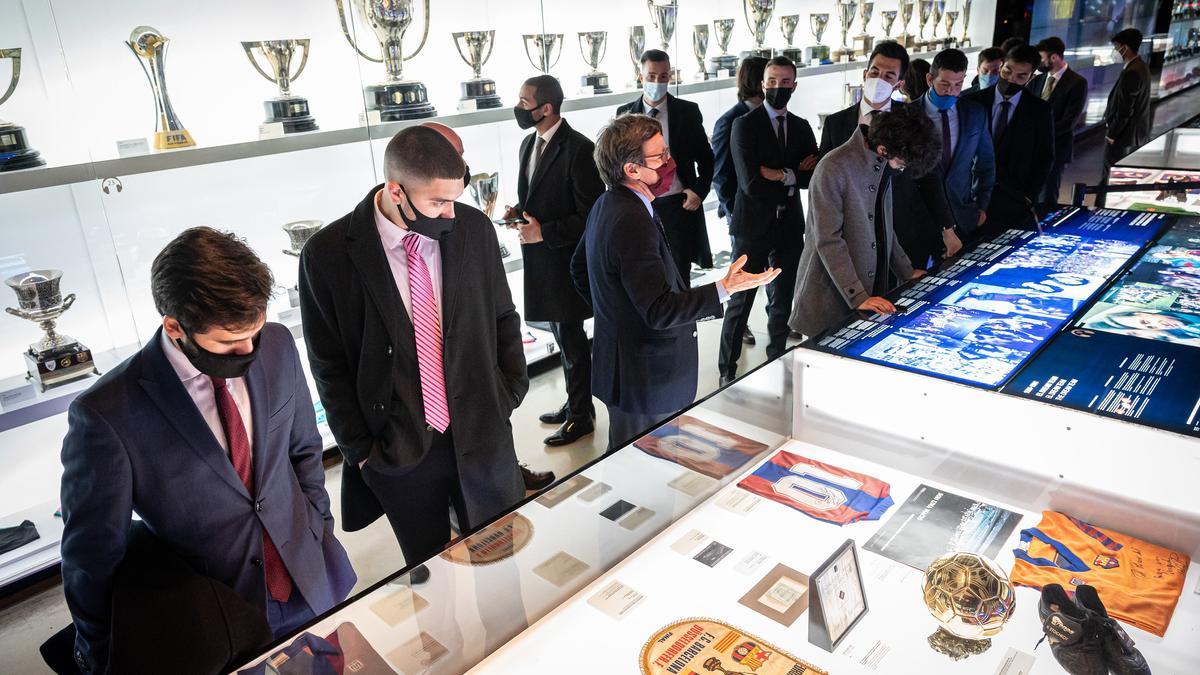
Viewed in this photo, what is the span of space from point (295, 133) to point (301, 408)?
1849mm

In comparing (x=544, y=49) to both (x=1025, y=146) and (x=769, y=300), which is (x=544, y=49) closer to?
(x=769, y=300)

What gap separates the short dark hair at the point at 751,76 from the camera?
4500 mm

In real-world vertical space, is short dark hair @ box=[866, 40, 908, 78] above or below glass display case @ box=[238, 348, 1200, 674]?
above

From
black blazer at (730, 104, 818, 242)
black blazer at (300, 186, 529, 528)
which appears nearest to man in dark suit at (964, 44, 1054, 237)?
black blazer at (730, 104, 818, 242)

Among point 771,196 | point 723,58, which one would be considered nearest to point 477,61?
point 771,196

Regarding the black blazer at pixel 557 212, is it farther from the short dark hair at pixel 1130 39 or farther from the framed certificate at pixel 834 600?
the short dark hair at pixel 1130 39

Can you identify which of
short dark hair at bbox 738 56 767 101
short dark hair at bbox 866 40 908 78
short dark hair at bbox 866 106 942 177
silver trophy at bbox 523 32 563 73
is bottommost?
short dark hair at bbox 866 106 942 177

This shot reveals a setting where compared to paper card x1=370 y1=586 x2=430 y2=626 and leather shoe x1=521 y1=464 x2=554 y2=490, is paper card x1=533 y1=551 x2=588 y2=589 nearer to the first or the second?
paper card x1=370 y1=586 x2=430 y2=626

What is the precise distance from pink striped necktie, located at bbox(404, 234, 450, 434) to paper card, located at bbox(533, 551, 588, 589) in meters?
0.72


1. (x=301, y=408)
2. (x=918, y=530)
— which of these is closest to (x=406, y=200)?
(x=301, y=408)

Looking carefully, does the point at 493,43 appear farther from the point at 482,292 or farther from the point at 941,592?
the point at 941,592

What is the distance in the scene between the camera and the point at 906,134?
2.81 metres

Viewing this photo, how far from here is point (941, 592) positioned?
1.47 meters

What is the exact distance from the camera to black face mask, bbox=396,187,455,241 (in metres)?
2.09
